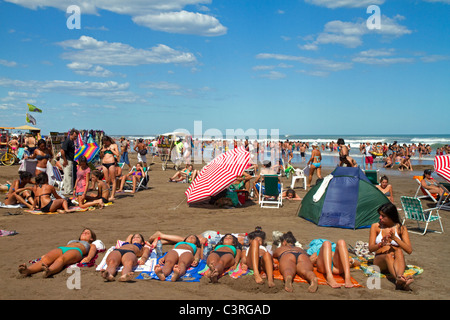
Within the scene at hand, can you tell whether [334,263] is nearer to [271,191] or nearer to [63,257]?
[63,257]

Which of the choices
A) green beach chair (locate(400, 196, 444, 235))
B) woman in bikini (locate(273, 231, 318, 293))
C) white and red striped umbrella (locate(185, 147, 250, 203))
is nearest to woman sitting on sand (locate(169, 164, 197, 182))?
white and red striped umbrella (locate(185, 147, 250, 203))

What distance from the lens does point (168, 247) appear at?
250 inches

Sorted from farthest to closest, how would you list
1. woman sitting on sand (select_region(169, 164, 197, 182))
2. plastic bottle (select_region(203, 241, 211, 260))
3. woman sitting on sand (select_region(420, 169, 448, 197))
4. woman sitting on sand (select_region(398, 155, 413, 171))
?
A: woman sitting on sand (select_region(398, 155, 413, 171)), woman sitting on sand (select_region(169, 164, 197, 182)), woman sitting on sand (select_region(420, 169, 448, 197)), plastic bottle (select_region(203, 241, 211, 260))

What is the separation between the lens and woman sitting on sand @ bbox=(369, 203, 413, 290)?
4749mm

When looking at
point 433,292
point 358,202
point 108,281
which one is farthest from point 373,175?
point 108,281

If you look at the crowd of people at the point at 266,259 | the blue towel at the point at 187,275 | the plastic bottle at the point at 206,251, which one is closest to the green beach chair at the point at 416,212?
the crowd of people at the point at 266,259

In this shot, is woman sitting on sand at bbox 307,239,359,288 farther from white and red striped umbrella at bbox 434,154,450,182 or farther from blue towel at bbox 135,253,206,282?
white and red striped umbrella at bbox 434,154,450,182

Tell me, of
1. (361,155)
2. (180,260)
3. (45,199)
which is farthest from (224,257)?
(361,155)

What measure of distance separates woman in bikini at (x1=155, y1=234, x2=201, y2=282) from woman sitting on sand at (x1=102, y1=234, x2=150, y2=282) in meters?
0.32

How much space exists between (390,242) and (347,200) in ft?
10.00

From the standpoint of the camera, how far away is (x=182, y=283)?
4762 mm

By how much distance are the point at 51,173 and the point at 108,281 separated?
763 cm
